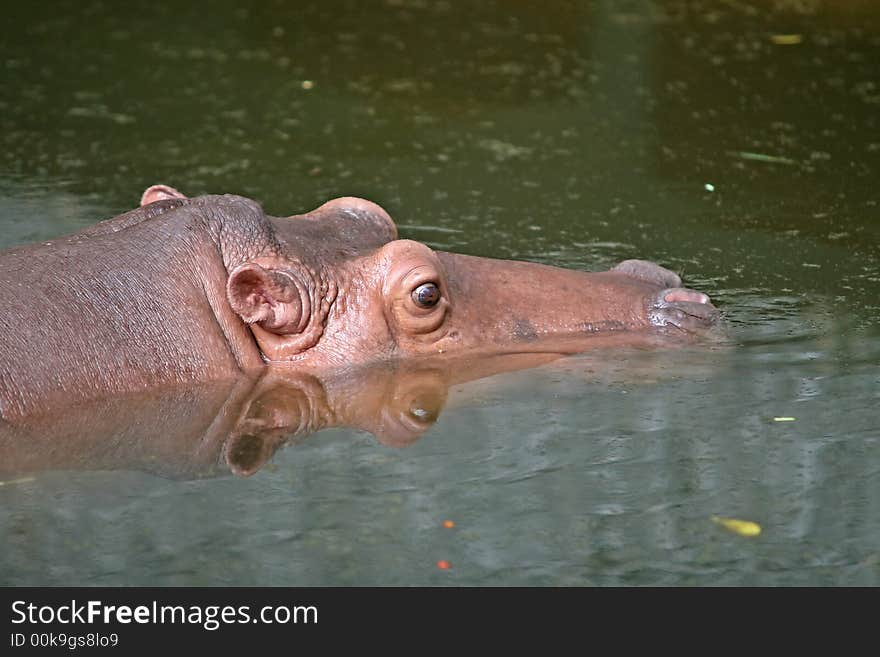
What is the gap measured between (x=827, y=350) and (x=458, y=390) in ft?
4.91

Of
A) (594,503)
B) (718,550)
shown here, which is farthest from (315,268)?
(718,550)

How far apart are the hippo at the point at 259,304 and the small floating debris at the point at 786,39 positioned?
5072 millimetres

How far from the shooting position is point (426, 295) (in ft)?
17.3

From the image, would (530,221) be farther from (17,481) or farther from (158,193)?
(17,481)

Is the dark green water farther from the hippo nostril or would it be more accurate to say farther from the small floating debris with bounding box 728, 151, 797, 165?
the hippo nostril

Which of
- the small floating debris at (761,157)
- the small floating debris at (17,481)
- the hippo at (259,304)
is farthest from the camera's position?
the small floating debris at (761,157)

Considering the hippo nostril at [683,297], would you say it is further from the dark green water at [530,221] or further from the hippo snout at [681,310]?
the dark green water at [530,221]

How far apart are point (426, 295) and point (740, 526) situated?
1509mm

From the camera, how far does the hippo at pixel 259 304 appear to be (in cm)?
492

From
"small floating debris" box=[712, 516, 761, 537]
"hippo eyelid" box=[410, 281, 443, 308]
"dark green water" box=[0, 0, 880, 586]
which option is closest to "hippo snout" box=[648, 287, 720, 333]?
"dark green water" box=[0, 0, 880, 586]

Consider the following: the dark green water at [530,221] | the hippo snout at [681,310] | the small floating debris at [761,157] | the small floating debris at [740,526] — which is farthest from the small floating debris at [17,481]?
the small floating debris at [761,157]

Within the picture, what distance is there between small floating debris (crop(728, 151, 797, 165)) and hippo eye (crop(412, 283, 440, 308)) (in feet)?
11.5

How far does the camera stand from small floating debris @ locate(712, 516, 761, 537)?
167 inches

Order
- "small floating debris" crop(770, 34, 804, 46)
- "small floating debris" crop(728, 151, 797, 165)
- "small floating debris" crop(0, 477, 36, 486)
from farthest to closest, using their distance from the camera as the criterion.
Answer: "small floating debris" crop(770, 34, 804, 46) < "small floating debris" crop(728, 151, 797, 165) < "small floating debris" crop(0, 477, 36, 486)
